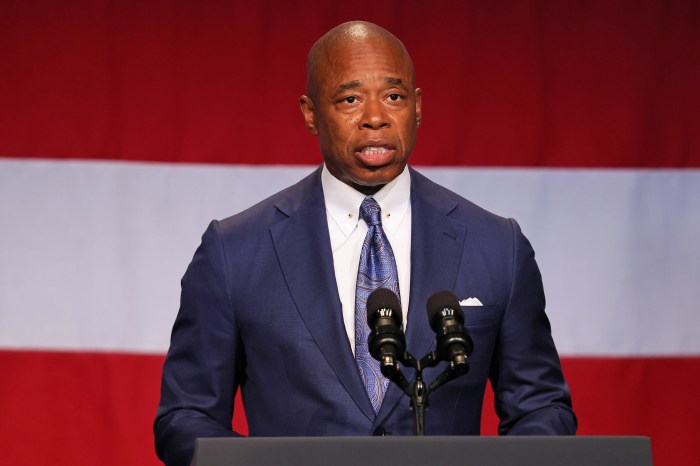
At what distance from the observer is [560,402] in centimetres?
212

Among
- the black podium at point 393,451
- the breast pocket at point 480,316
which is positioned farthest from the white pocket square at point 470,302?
the black podium at point 393,451

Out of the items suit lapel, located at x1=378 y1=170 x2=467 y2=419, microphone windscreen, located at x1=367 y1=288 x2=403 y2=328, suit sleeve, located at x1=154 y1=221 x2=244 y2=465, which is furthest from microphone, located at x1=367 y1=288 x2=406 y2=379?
suit sleeve, located at x1=154 y1=221 x2=244 y2=465

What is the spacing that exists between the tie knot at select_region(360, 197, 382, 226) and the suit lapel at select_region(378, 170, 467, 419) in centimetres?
6

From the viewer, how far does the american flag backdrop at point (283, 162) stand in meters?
3.21

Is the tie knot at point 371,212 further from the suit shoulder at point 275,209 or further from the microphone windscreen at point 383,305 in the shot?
the microphone windscreen at point 383,305

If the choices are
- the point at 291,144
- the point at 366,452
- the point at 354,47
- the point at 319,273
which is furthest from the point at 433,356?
the point at 291,144

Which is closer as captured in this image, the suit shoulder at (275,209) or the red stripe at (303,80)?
the suit shoulder at (275,209)

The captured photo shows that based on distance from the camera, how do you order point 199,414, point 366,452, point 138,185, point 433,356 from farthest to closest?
point 138,185, point 199,414, point 433,356, point 366,452

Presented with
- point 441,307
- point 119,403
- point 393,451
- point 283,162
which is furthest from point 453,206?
point 119,403

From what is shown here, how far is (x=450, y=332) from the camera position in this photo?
1.56 meters

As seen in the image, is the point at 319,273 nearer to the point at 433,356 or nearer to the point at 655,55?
the point at 433,356

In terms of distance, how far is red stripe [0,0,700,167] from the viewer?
10.6ft

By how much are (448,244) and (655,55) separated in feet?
4.35

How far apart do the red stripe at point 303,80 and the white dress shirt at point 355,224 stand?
106 centimetres
